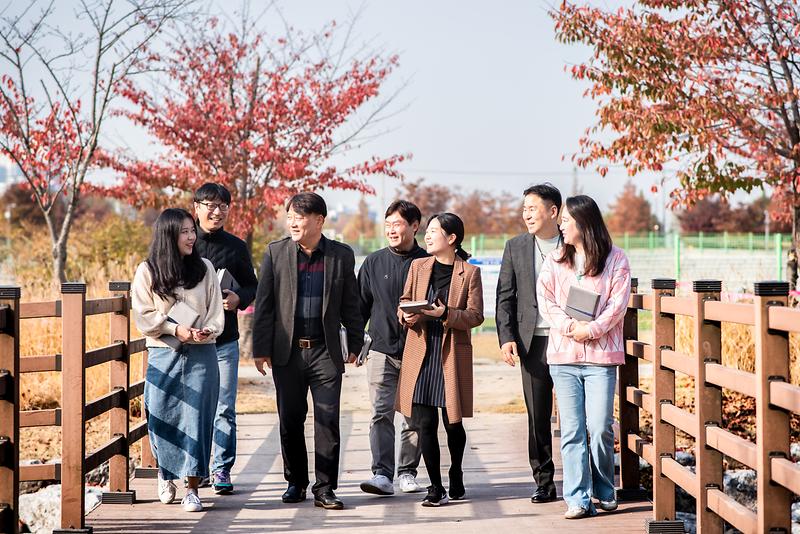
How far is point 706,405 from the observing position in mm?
4809

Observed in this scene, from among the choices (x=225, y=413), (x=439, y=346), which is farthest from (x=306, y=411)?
(x=439, y=346)

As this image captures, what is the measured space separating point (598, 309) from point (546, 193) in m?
0.87

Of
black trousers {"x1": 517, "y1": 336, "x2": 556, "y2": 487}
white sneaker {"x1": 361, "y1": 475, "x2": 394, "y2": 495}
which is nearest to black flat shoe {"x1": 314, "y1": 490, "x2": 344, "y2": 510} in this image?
white sneaker {"x1": 361, "y1": 475, "x2": 394, "y2": 495}

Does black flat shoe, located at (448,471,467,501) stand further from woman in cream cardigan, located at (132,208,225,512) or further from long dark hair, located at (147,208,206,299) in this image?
long dark hair, located at (147,208,206,299)

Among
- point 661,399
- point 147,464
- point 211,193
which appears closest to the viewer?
point 661,399

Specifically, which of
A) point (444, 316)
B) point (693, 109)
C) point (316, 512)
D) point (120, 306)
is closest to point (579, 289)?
point (444, 316)

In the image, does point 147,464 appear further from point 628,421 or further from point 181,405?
point 628,421

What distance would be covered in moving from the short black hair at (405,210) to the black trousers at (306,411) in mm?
1049

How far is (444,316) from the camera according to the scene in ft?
19.7

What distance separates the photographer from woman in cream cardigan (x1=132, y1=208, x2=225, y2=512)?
18.8 ft

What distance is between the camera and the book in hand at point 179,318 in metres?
5.74

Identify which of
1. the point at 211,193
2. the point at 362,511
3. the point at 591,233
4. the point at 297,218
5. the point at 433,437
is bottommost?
the point at 362,511

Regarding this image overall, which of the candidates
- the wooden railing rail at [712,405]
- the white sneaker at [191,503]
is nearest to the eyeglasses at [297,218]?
the white sneaker at [191,503]

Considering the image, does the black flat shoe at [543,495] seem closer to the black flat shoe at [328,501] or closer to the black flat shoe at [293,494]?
the black flat shoe at [328,501]
